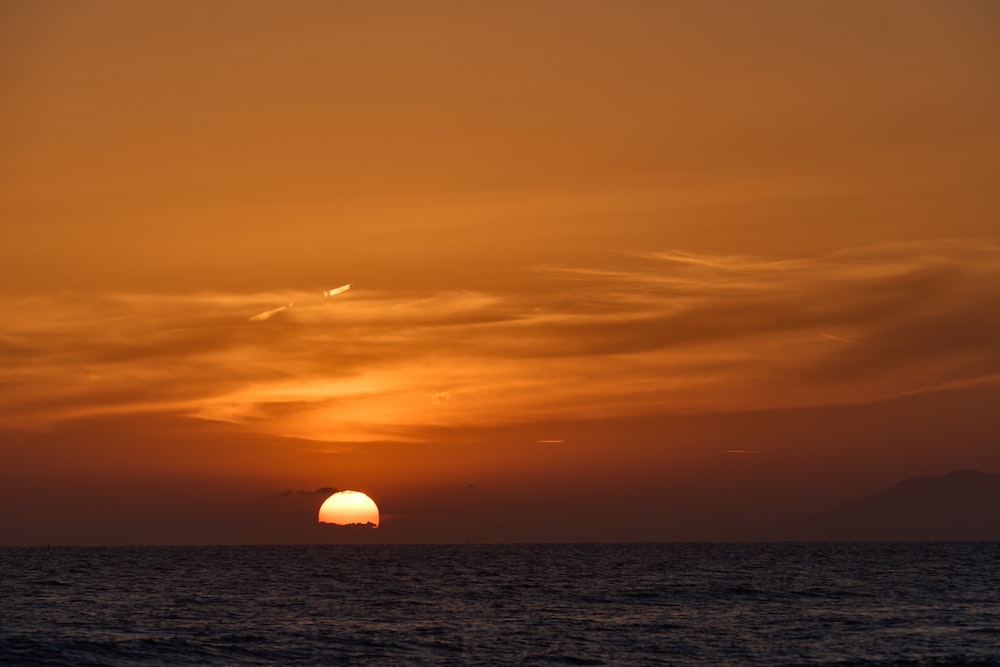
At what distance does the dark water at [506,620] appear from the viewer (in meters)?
54.5

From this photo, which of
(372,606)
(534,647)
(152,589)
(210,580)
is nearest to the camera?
(534,647)

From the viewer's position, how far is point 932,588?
325ft

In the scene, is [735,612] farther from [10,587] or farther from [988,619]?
[10,587]

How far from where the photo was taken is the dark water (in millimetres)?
54500

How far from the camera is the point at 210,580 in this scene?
12219 centimetres

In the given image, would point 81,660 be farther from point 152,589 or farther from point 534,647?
point 152,589

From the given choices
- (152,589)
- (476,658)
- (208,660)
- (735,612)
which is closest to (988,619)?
(735,612)

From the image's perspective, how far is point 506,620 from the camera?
233 feet

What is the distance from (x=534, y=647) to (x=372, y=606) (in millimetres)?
28107

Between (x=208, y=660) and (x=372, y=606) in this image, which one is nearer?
(x=208, y=660)

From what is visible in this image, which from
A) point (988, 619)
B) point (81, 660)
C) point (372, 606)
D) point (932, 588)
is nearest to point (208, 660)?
point (81, 660)

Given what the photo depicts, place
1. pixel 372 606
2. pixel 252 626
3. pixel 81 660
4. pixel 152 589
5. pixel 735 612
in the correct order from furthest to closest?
pixel 152 589, pixel 372 606, pixel 735 612, pixel 252 626, pixel 81 660

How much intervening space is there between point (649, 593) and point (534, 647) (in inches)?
1593

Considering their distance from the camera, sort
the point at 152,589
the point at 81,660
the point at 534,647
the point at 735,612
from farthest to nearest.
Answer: the point at 152,589
the point at 735,612
the point at 534,647
the point at 81,660
